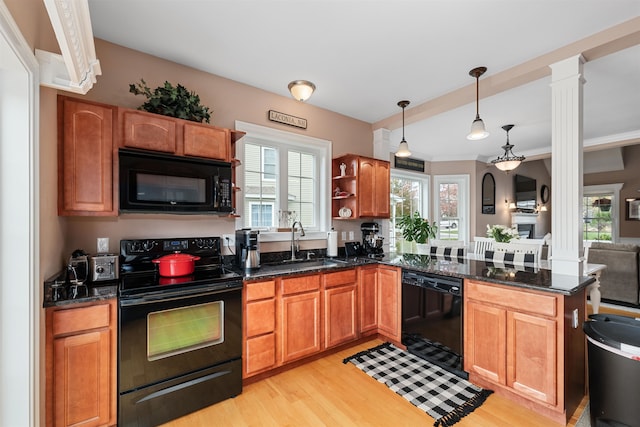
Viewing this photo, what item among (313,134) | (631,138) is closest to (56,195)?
(313,134)

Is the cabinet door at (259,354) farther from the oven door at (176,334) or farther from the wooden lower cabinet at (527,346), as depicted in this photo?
the wooden lower cabinet at (527,346)

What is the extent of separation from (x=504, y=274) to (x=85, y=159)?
126 inches

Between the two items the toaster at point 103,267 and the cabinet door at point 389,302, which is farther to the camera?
the cabinet door at point 389,302

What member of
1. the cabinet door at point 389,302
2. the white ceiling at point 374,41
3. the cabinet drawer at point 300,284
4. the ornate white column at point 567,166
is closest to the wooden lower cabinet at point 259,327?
the cabinet drawer at point 300,284

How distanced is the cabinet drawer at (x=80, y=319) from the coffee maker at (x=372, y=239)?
9.17 feet

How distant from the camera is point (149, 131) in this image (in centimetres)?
216

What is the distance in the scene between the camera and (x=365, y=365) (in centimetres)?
264

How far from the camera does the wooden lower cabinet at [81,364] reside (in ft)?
5.20

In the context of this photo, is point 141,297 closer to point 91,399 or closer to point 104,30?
point 91,399

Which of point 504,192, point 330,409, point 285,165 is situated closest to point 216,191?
point 285,165

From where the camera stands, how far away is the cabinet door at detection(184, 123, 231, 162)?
233 cm

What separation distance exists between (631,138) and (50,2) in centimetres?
672

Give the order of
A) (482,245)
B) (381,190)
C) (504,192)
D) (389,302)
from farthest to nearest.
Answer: (504,192) < (482,245) < (381,190) < (389,302)

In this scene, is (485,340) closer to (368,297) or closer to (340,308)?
(368,297)
